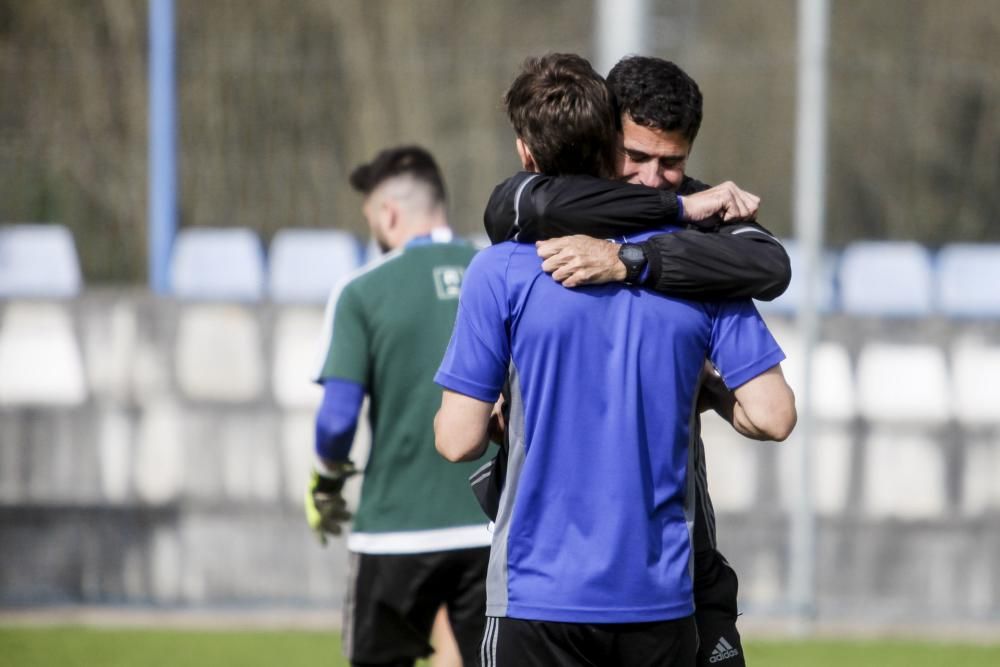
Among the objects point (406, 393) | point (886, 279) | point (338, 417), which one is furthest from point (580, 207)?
point (886, 279)

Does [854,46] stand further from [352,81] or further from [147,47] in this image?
[147,47]

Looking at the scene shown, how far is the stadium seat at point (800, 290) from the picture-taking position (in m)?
8.11

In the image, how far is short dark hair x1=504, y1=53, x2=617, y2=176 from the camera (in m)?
3.04

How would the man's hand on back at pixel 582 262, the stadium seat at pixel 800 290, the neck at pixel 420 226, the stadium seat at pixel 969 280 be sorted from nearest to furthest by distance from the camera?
the man's hand on back at pixel 582 262 → the neck at pixel 420 226 → the stadium seat at pixel 800 290 → the stadium seat at pixel 969 280

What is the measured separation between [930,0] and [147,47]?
14.2 feet

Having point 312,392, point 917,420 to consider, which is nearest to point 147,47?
Answer: point 312,392

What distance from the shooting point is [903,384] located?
823 centimetres

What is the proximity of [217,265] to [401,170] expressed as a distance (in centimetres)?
357

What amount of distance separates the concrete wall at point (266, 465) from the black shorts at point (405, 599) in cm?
327

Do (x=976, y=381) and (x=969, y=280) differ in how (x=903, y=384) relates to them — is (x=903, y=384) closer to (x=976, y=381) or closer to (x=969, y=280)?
(x=976, y=381)

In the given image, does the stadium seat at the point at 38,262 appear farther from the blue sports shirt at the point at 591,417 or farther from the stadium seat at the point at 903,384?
the blue sports shirt at the point at 591,417

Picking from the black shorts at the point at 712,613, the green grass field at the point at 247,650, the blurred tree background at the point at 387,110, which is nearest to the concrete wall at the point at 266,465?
the green grass field at the point at 247,650

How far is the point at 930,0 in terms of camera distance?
9.02m

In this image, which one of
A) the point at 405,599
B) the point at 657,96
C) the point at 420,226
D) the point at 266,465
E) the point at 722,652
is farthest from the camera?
the point at 266,465
